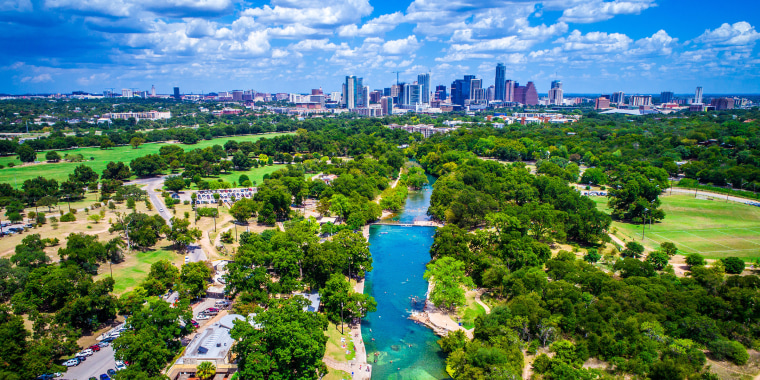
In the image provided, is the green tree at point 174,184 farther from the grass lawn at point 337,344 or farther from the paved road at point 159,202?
the grass lawn at point 337,344

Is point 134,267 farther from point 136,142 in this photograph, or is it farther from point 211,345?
point 136,142

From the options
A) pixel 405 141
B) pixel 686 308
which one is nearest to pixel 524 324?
pixel 686 308

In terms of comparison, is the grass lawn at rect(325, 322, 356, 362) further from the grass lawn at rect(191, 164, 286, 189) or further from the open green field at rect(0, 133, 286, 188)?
the open green field at rect(0, 133, 286, 188)

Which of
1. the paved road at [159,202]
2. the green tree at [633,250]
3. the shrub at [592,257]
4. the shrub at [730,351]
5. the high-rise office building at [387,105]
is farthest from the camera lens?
the high-rise office building at [387,105]

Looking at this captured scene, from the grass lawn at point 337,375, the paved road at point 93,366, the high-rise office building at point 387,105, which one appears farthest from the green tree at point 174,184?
the high-rise office building at point 387,105

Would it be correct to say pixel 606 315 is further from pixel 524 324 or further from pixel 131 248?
pixel 131 248

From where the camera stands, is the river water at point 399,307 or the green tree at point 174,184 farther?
the green tree at point 174,184
